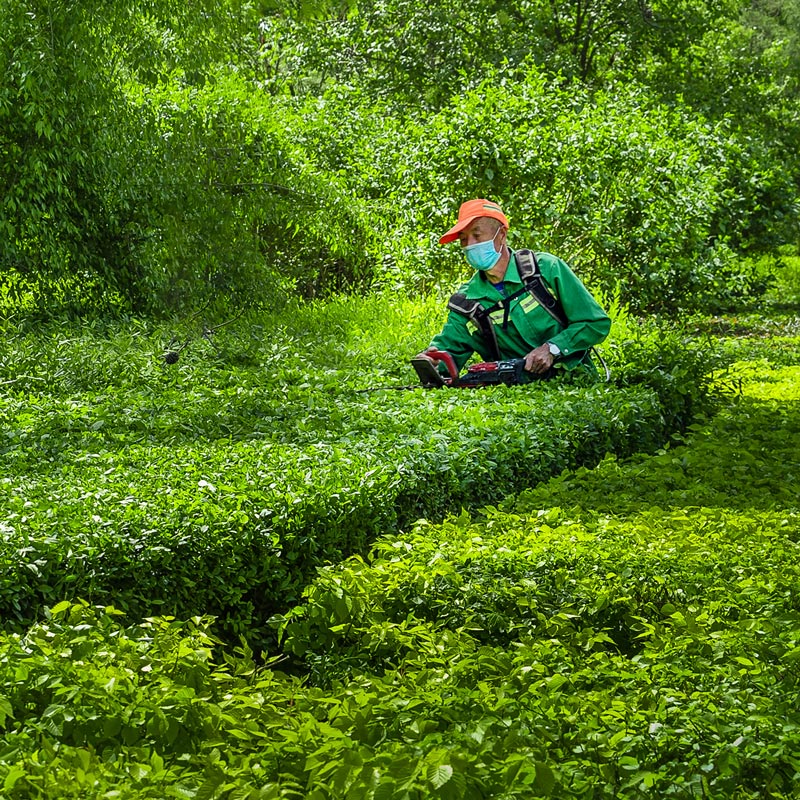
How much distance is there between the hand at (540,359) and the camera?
7.12 metres

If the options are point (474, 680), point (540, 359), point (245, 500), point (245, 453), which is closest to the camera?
point (474, 680)

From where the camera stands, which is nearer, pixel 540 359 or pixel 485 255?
pixel 540 359

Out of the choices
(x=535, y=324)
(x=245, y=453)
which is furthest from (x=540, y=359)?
(x=245, y=453)

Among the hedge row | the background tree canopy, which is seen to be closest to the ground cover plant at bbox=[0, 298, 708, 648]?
the hedge row

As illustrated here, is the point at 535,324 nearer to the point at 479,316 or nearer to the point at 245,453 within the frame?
the point at 479,316

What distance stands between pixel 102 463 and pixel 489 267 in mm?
3139

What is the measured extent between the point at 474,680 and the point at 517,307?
15.1 feet

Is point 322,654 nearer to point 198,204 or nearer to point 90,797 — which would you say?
point 90,797

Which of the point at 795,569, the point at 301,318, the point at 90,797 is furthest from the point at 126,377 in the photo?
the point at 90,797

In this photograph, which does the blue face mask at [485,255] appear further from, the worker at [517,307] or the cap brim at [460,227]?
the cap brim at [460,227]

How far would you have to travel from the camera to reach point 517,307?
24.0 feet

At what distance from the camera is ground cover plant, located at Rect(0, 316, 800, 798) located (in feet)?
7.72

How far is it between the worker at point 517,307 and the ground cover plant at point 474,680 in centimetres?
275

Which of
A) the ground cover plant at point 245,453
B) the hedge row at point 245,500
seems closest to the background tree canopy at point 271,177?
the ground cover plant at point 245,453
